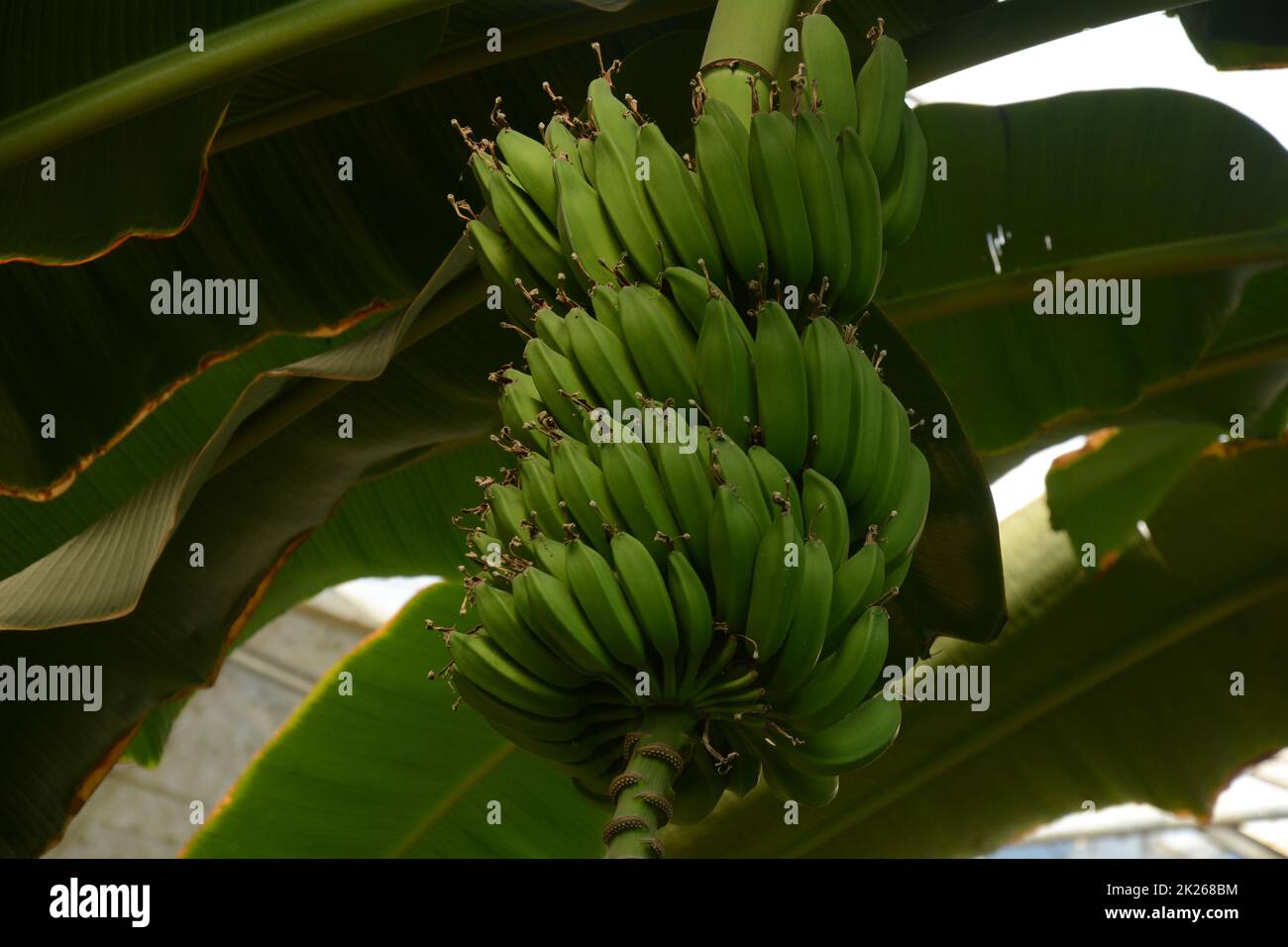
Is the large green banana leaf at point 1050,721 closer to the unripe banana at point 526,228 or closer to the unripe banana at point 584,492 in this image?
the unripe banana at point 526,228

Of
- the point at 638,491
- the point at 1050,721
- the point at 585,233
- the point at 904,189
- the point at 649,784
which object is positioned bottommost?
the point at 649,784

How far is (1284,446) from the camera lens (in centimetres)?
228

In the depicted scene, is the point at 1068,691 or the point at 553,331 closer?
the point at 553,331

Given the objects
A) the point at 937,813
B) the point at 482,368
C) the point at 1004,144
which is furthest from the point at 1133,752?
the point at 482,368

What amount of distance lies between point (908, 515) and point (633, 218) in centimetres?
38

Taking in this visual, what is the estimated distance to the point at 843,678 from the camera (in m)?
1.09

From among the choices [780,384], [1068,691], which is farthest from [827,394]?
[1068,691]

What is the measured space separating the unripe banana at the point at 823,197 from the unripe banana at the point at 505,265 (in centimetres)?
30

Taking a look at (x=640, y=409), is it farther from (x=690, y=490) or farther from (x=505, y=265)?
(x=505, y=265)

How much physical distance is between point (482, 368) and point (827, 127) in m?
0.73

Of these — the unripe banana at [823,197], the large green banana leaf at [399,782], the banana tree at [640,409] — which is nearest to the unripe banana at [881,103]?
the banana tree at [640,409]

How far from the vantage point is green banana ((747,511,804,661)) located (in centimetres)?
100

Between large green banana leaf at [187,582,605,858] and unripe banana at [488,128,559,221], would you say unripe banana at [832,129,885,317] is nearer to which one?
unripe banana at [488,128,559,221]
